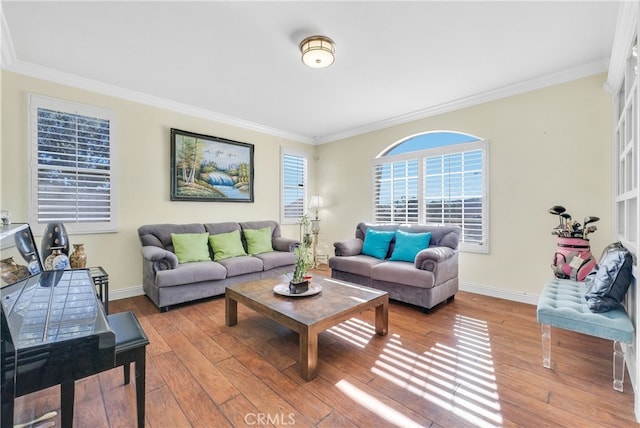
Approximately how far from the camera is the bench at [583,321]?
1.66 metres

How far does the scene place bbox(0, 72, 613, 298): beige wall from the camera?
112 inches

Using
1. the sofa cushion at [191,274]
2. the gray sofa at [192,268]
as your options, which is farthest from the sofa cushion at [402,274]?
the sofa cushion at [191,274]

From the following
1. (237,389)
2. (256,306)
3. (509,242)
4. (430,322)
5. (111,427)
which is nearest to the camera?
(111,427)

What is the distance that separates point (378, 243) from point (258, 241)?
180 centimetres

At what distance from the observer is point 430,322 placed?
2754 mm

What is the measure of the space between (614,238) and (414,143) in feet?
8.45

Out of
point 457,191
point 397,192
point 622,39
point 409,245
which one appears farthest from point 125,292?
point 622,39

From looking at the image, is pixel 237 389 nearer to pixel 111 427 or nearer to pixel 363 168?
pixel 111 427

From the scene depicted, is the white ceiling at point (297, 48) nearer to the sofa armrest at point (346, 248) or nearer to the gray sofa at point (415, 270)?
the gray sofa at point (415, 270)

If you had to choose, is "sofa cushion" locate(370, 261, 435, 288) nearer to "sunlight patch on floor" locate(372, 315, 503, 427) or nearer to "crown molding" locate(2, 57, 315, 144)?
"sunlight patch on floor" locate(372, 315, 503, 427)

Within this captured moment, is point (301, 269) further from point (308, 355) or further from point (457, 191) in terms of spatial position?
point (457, 191)

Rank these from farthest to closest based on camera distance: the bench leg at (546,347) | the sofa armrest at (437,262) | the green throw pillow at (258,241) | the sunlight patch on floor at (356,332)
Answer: the green throw pillow at (258,241), the sofa armrest at (437,262), the sunlight patch on floor at (356,332), the bench leg at (546,347)

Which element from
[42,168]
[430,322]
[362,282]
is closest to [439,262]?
[430,322]

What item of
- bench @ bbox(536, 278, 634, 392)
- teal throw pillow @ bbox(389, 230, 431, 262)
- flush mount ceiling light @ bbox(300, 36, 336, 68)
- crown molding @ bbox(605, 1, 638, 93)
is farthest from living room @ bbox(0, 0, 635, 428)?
bench @ bbox(536, 278, 634, 392)
